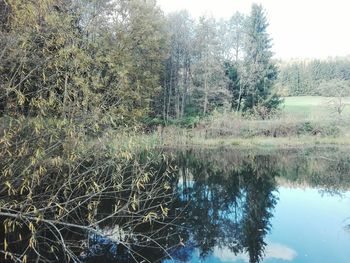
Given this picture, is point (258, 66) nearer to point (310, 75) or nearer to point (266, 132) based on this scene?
point (266, 132)

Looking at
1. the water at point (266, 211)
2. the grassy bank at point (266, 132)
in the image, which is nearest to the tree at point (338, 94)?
the grassy bank at point (266, 132)

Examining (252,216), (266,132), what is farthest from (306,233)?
(266,132)

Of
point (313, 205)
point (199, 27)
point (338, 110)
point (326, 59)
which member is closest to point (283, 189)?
point (313, 205)

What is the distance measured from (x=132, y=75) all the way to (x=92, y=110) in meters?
19.8

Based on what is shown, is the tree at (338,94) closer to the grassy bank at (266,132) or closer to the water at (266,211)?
the grassy bank at (266,132)

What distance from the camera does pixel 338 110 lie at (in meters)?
30.2

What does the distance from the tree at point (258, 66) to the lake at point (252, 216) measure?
16.4 m

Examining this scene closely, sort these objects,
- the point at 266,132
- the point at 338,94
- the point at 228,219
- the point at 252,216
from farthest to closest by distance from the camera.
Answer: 1. the point at 338,94
2. the point at 266,132
3. the point at 252,216
4. the point at 228,219

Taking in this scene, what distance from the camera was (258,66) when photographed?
34875 millimetres

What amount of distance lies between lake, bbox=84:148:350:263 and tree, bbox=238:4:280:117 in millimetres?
16431

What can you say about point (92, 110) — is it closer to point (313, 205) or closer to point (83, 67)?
point (83, 67)

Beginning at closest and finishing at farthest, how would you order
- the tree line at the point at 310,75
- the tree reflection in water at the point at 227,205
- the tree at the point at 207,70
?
the tree reflection in water at the point at 227,205
the tree at the point at 207,70
the tree line at the point at 310,75

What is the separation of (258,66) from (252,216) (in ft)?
89.1

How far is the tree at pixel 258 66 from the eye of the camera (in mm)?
34562
